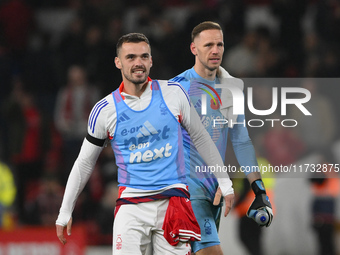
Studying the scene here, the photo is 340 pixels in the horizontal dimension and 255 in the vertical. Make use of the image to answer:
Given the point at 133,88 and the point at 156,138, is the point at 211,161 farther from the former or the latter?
the point at 133,88

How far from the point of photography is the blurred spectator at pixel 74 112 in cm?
1093

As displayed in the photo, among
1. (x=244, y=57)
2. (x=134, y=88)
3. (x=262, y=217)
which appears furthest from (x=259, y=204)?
(x=244, y=57)

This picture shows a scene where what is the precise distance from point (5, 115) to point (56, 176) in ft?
4.73

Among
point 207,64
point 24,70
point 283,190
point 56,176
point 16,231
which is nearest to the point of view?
point 207,64

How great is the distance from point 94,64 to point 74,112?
98 cm

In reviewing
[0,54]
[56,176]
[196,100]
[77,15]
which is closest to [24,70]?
[0,54]

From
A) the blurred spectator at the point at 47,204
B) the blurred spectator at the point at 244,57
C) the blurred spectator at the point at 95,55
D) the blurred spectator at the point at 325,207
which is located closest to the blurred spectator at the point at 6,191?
the blurred spectator at the point at 47,204

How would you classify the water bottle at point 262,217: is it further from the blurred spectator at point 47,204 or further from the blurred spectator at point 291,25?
the blurred spectator at point 291,25

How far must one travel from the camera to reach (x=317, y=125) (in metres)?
8.95

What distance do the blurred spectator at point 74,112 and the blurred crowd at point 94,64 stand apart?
0.02 metres

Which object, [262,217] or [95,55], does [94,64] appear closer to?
[95,55]

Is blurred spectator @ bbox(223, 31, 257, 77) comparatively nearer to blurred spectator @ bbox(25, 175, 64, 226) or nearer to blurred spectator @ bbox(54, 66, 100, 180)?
blurred spectator @ bbox(54, 66, 100, 180)

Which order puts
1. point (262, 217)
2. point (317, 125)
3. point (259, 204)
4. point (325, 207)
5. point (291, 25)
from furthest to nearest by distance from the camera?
point (291, 25), point (325, 207), point (317, 125), point (259, 204), point (262, 217)

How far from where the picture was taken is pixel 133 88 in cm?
562
